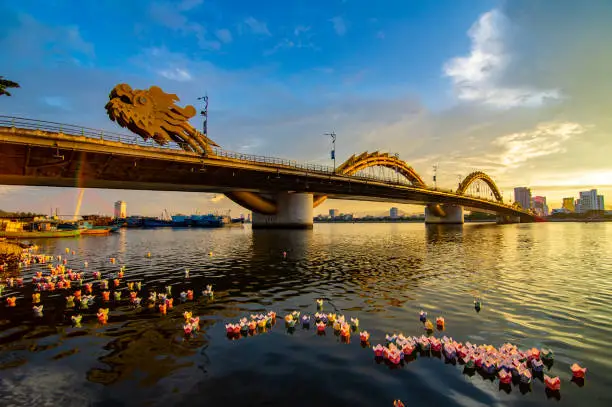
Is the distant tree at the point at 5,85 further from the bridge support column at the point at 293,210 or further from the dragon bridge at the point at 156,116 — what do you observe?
the bridge support column at the point at 293,210

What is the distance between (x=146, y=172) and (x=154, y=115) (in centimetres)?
1087

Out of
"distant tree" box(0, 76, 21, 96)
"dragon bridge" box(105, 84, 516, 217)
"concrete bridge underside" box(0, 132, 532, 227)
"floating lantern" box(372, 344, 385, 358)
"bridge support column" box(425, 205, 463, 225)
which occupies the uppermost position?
"dragon bridge" box(105, 84, 516, 217)

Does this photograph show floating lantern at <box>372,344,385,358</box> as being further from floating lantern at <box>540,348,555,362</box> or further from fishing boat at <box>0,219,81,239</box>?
fishing boat at <box>0,219,81,239</box>

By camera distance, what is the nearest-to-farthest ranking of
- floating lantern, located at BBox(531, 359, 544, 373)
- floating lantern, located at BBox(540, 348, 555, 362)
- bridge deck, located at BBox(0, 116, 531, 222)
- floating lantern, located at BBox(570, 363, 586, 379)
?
floating lantern, located at BBox(570, 363, 586, 379) → floating lantern, located at BBox(531, 359, 544, 373) → floating lantern, located at BBox(540, 348, 555, 362) → bridge deck, located at BBox(0, 116, 531, 222)

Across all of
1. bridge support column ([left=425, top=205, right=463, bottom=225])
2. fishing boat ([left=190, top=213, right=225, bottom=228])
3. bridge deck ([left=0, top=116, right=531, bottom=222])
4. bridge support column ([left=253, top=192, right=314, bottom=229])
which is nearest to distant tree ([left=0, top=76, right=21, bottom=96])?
bridge deck ([left=0, top=116, right=531, bottom=222])

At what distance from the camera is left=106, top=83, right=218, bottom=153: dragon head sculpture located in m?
53.4

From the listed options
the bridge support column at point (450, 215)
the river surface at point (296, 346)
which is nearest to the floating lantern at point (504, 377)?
the river surface at point (296, 346)

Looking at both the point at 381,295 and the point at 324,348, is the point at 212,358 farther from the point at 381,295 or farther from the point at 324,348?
the point at 381,295

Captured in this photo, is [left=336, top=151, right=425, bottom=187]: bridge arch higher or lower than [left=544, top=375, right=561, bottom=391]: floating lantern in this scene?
higher

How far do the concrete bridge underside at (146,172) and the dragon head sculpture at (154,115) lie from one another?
6.22 m

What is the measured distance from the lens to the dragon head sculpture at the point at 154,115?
53.4 meters

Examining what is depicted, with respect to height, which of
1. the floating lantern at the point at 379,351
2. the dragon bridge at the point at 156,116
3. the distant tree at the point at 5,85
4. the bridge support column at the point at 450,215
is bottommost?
the floating lantern at the point at 379,351

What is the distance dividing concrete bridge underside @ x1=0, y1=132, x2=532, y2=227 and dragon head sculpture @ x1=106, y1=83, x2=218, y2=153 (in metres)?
6.22

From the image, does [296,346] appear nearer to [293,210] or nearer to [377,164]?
[293,210]
